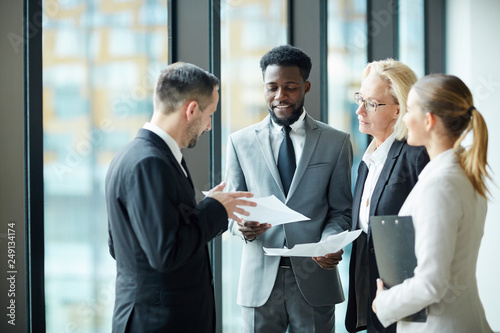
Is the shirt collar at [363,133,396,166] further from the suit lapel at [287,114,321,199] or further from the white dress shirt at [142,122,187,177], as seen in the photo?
the white dress shirt at [142,122,187,177]

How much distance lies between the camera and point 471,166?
1.42m

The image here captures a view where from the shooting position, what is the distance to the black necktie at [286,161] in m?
2.20

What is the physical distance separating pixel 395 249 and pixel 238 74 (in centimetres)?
186

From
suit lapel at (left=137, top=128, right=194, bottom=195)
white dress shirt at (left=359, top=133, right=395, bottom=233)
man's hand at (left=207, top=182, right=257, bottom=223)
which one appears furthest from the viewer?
white dress shirt at (left=359, top=133, right=395, bottom=233)

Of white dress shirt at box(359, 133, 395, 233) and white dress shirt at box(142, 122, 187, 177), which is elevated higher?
white dress shirt at box(142, 122, 187, 177)

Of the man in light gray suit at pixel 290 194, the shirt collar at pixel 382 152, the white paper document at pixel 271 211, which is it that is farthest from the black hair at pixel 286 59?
the white paper document at pixel 271 211

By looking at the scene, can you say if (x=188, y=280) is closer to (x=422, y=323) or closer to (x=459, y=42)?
(x=422, y=323)

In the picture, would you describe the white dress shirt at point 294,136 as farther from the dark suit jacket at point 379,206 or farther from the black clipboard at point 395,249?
the black clipboard at point 395,249

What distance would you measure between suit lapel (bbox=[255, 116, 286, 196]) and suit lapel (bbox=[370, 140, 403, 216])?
0.41 m

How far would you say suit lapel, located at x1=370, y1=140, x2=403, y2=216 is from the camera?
1938mm

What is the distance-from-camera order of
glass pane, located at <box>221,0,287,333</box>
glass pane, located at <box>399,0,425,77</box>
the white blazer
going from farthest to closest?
glass pane, located at <box>399,0,425,77</box>
glass pane, located at <box>221,0,287,333</box>
the white blazer

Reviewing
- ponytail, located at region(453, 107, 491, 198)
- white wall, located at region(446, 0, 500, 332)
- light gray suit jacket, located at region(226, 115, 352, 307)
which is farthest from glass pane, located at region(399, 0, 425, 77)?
ponytail, located at region(453, 107, 491, 198)

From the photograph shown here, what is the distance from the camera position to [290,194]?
2.16 metres

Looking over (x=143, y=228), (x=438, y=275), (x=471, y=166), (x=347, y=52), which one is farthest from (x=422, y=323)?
(x=347, y=52)
